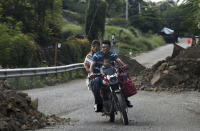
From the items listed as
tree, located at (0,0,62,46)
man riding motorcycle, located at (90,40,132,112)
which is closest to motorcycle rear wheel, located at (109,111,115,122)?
man riding motorcycle, located at (90,40,132,112)

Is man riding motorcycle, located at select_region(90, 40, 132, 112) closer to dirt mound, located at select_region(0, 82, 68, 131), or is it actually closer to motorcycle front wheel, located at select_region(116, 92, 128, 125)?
motorcycle front wheel, located at select_region(116, 92, 128, 125)

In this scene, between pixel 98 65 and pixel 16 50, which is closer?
pixel 98 65

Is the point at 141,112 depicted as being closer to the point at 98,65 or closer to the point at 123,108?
the point at 98,65

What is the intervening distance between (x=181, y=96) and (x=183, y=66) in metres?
2.31

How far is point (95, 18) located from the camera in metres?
50.4

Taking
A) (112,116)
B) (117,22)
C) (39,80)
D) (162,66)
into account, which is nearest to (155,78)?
(162,66)

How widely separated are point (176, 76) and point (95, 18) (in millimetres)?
31942

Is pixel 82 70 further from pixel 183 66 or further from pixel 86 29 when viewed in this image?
pixel 86 29

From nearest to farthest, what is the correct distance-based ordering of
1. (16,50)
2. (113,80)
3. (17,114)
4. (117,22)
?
1. (17,114)
2. (113,80)
3. (16,50)
4. (117,22)

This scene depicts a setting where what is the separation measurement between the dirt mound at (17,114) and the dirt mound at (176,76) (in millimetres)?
9599

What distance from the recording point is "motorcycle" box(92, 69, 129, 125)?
9867 mm

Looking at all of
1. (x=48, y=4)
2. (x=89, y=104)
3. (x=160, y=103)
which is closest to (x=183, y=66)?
(x=160, y=103)

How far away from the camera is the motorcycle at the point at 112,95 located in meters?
9.87

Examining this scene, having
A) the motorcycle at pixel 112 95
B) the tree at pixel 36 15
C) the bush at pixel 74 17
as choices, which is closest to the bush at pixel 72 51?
the tree at pixel 36 15
